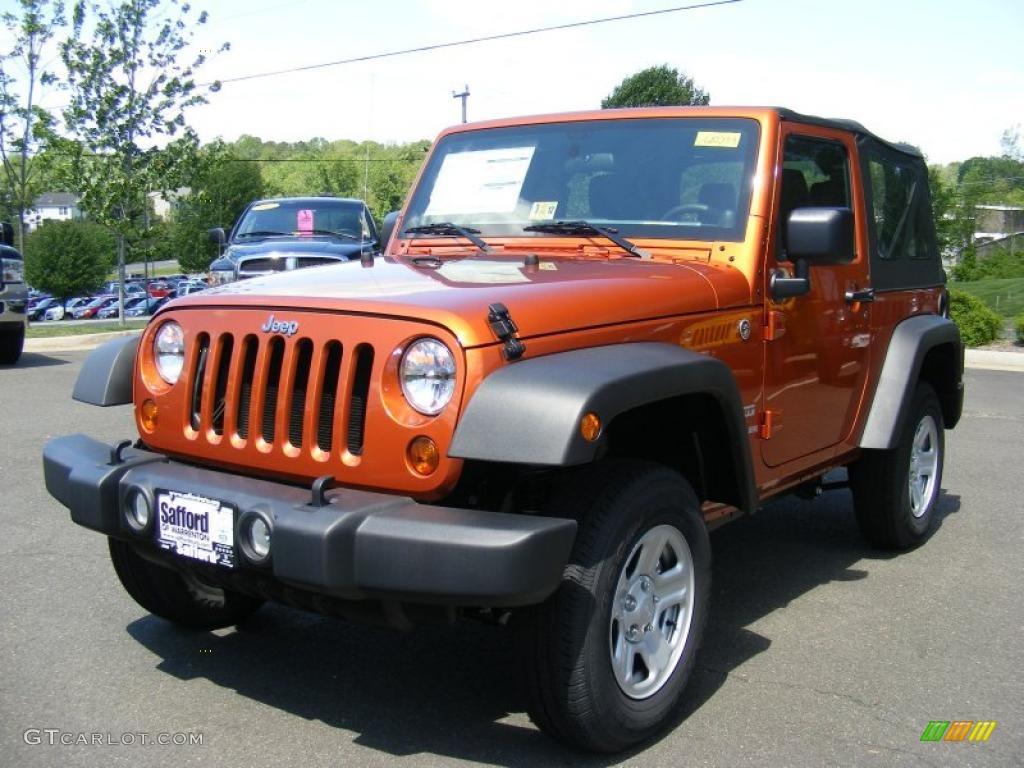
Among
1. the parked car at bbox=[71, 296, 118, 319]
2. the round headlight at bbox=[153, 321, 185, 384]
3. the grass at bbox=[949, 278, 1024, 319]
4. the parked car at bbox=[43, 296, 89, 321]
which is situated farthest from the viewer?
the parked car at bbox=[43, 296, 89, 321]

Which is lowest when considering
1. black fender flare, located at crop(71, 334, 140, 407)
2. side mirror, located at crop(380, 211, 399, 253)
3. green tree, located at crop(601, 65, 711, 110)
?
black fender flare, located at crop(71, 334, 140, 407)

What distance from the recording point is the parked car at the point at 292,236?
41.4ft

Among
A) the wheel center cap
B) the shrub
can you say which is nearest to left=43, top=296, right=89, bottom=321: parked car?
the shrub

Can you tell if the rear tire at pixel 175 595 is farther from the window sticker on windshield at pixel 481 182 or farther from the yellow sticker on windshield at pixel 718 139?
the yellow sticker on windshield at pixel 718 139

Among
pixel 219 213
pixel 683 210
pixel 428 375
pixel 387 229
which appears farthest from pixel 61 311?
pixel 428 375

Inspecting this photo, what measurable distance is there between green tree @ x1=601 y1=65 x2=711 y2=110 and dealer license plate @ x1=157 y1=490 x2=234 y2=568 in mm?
43799

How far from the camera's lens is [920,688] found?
12.3 ft

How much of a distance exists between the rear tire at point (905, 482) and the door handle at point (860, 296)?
0.67 m

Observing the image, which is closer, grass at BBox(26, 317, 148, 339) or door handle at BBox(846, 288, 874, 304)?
door handle at BBox(846, 288, 874, 304)

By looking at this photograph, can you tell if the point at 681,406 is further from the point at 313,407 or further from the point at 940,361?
the point at 940,361

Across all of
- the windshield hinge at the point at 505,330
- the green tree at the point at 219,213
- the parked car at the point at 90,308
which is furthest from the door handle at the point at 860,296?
the green tree at the point at 219,213

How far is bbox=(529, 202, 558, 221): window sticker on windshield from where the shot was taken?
4.36 metres

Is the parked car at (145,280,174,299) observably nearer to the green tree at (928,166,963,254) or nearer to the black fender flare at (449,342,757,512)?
the green tree at (928,166,963,254)

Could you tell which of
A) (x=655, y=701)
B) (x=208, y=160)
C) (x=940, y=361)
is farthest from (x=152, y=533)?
(x=208, y=160)
